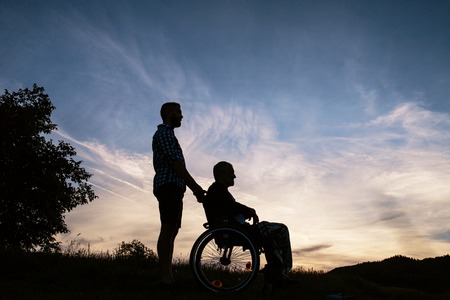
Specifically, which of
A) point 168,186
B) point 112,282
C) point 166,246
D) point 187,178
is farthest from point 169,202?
point 112,282

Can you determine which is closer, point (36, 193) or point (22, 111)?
point (36, 193)

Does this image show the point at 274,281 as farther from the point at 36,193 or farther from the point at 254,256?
the point at 36,193

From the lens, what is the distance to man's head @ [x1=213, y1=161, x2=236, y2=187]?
6430 mm

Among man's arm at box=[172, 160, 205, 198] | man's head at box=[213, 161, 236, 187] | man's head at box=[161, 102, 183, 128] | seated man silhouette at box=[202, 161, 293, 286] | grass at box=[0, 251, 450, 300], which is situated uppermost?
man's head at box=[161, 102, 183, 128]

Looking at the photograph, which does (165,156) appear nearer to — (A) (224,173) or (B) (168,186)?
(B) (168,186)

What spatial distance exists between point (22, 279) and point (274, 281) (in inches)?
206

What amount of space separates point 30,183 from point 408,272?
62.8 feet

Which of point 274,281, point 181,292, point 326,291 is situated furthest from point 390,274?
point 181,292

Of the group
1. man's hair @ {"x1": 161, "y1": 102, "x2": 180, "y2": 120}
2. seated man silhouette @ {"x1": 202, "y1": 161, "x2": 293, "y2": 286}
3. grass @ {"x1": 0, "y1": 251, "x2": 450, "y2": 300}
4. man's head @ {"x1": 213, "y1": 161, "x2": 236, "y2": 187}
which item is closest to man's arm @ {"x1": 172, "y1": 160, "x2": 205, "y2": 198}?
seated man silhouette @ {"x1": 202, "y1": 161, "x2": 293, "y2": 286}

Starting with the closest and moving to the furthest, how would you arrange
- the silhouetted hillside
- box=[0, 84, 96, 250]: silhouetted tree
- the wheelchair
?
1. the wheelchair
2. the silhouetted hillside
3. box=[0, 84, 96, 250]: silhouetted tree

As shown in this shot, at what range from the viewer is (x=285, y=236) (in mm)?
6395

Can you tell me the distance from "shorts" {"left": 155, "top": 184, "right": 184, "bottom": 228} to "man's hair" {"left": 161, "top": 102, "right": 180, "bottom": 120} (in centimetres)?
120

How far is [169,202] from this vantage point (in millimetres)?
6121

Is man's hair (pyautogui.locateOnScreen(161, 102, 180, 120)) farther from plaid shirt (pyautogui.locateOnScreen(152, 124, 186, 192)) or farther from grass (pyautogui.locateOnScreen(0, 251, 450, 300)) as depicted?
grass (pyautogui.locateOnScreen(0, 251, 450, 300))
